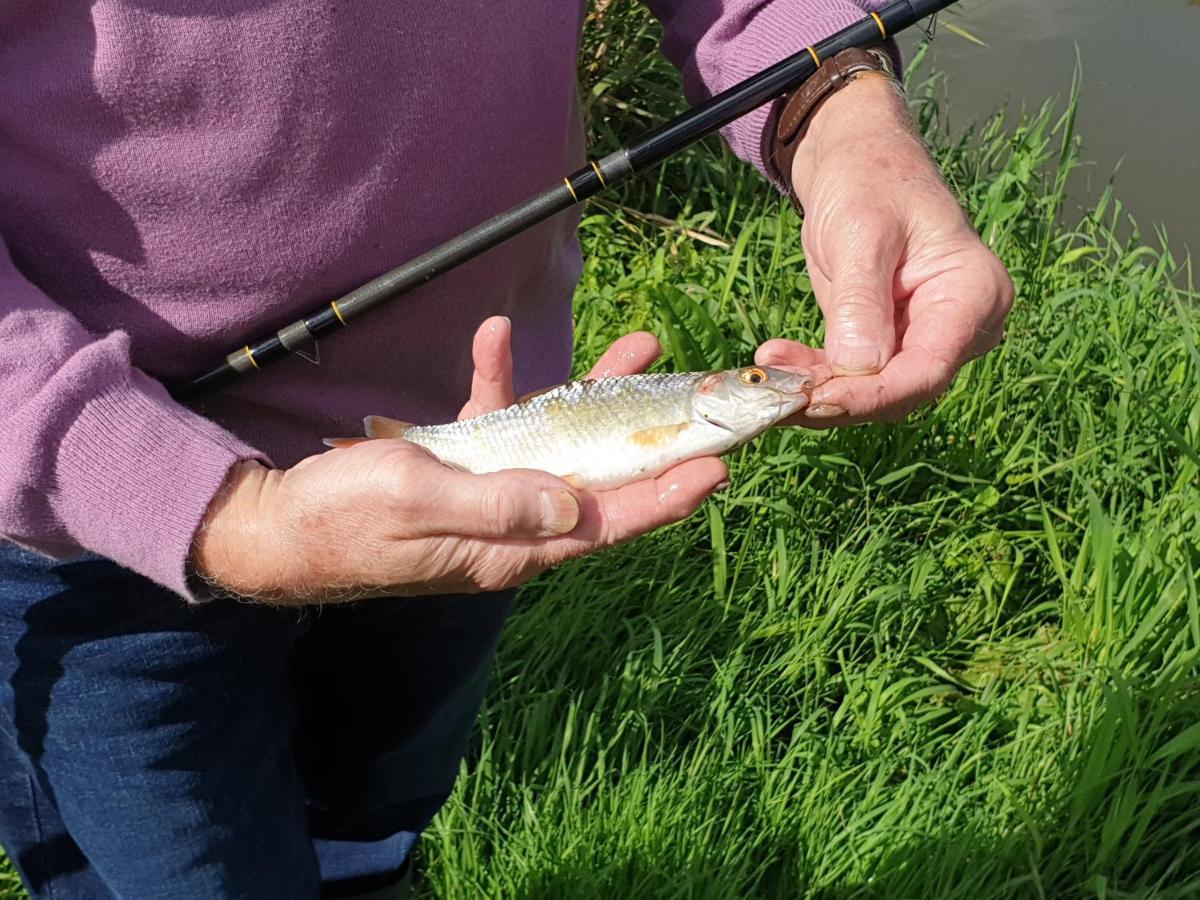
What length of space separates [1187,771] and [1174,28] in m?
4.13

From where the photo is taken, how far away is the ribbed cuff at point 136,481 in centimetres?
123

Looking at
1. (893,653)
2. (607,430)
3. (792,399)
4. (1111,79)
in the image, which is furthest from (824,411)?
(1111,79)

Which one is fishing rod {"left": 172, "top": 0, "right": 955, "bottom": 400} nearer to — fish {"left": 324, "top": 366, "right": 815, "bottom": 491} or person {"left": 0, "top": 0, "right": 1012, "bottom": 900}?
person {"left": 0, "top": 0, "right": 1012, "bottom": 900}

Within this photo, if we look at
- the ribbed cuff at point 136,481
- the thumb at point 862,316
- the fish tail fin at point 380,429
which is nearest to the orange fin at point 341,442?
the fish tail fin at point 380,429

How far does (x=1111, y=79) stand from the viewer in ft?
16.3

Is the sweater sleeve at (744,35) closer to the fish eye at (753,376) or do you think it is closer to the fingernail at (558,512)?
the fish eye at (753,376)

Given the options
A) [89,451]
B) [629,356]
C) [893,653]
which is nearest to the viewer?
[89,451]

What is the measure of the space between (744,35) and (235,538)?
1077mm

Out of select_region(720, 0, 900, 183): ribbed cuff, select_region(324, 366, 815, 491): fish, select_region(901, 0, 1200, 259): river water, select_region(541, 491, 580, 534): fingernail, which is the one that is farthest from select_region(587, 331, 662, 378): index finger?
select_region(901, 0, 1200, 259): river water

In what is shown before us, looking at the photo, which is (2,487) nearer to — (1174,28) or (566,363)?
(566,363)

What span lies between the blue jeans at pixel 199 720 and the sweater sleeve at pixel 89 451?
0.22m

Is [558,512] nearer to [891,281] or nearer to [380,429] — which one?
[380,429]

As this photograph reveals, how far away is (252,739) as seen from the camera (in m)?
1.66

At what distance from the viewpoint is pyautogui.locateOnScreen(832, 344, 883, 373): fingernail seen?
1454 mm
